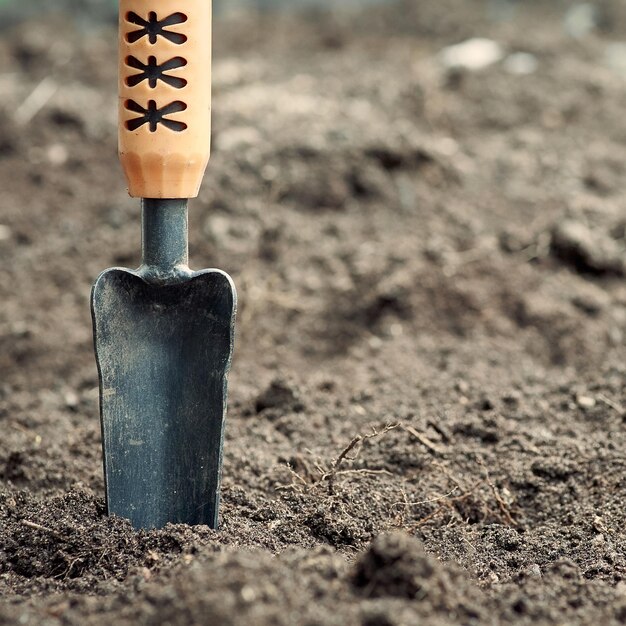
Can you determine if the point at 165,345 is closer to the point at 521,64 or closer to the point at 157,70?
the point at 157,70

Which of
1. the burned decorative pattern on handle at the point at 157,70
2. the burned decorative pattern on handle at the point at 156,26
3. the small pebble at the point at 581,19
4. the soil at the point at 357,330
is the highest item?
the small pebble at the point at 581,19

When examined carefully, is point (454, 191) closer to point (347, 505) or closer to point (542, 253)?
point (542, 253)

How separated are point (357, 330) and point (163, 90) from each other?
153cm

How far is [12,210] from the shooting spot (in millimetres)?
3863

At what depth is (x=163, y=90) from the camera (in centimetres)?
168

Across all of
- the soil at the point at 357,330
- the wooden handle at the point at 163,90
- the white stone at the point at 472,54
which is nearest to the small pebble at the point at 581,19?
the soil at the point at 357,330

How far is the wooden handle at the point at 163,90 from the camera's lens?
1668mm

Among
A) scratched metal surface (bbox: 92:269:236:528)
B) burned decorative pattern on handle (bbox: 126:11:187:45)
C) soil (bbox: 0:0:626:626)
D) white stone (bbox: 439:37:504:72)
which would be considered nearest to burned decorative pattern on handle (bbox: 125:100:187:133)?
burned decorative pattern on handle (bbox: 126:11:187:45)

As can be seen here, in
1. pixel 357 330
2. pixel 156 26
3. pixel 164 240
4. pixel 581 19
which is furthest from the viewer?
pixel 581 19

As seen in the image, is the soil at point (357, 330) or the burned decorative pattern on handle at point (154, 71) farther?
the burned decorative pattern on handle at point (154, 71)

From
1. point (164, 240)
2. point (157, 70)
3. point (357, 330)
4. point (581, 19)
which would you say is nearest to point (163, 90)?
point (157, 70)

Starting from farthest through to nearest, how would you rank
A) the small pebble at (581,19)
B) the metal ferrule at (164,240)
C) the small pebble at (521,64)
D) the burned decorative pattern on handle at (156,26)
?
the small pebble at (581,19)
the small pebble at (521,64)
the metal ferrule at (164,240)
the burned decorative pattern on handle at (156,26)

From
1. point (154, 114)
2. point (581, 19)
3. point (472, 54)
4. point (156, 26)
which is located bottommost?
point (154, 114)

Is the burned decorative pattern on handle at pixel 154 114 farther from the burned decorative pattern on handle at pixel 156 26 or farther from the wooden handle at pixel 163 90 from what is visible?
the burned decorative pattern on handle at pixel 156 26
